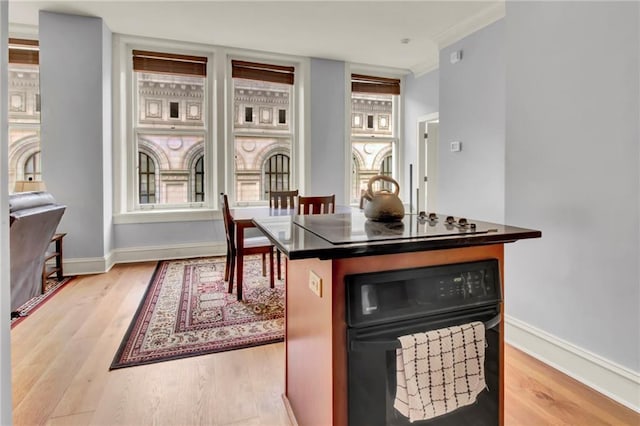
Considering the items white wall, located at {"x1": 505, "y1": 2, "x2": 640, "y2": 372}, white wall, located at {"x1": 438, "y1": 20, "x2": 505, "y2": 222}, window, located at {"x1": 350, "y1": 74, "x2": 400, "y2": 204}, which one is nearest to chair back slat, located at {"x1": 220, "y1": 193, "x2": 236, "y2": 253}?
white wall, located at {"x1": 505, "y1": 2, "x2": 640, "y2": 372}

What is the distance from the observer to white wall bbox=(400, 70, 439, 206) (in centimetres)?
525

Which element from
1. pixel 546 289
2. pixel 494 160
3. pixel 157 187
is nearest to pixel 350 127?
pixel 494 160

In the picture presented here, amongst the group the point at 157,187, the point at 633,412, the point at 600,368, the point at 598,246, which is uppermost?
the point at 157,187

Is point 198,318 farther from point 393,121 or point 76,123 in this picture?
point 393,121

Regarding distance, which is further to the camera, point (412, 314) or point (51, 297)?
point (51, 297)

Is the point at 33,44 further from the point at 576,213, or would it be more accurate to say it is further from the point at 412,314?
the point at 576,213

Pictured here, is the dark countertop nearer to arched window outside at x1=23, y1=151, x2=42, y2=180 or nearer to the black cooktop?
the black cooktop

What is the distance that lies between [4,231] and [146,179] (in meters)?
4.06

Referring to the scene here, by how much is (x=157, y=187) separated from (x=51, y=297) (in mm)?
1944

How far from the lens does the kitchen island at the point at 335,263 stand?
1085 mm

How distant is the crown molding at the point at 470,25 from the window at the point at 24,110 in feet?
15.5

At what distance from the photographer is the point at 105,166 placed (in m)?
4.06

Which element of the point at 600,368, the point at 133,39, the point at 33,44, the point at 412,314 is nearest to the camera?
the point at 412,314

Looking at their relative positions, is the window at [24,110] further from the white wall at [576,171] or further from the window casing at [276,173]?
the white wall at [576,171]
